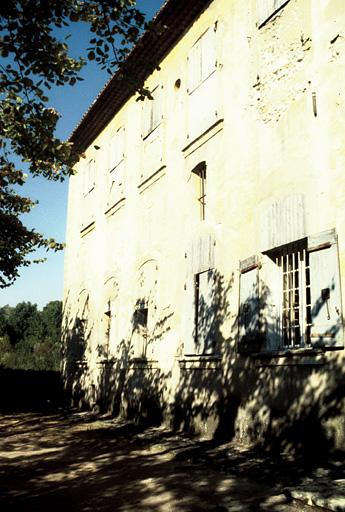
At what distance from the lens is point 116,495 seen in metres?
5.55

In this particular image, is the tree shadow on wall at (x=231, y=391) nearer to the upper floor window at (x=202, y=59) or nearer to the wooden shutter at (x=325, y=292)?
the wooden shutter at (x=325, y=292)

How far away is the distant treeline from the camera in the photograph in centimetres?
4150

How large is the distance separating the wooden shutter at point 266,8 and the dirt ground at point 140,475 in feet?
24.7

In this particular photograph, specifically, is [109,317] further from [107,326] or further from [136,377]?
[136,377]

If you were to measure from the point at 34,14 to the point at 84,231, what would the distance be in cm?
1261

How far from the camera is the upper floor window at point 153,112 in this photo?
13023 millimetres

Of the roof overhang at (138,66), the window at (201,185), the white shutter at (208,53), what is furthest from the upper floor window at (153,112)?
the window at (201,185)

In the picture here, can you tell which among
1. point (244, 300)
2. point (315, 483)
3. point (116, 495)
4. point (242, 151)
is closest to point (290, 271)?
point (244, 300)

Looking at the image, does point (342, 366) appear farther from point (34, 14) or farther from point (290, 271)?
point (34, 14)

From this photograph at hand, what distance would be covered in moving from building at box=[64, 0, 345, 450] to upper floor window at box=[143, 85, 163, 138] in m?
0.06

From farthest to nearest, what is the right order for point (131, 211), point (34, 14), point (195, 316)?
1. point (131, 211)
2. point (195, 316)
3. point (34, 14)

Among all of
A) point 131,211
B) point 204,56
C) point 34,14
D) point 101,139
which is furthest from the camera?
point 101,139

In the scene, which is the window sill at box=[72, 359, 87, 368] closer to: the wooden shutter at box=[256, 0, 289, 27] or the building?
the building

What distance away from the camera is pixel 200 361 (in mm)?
9656
